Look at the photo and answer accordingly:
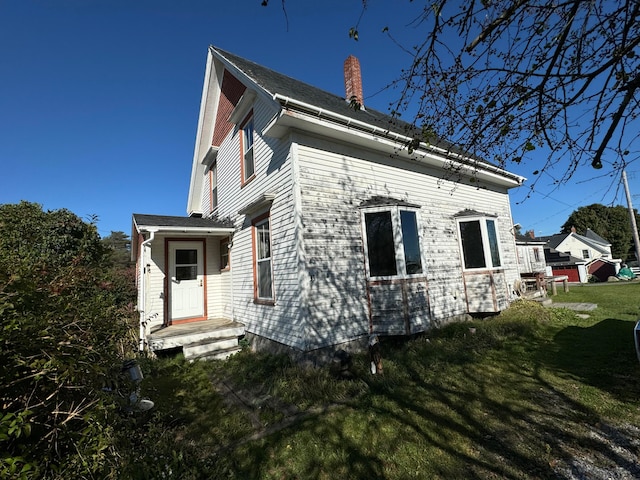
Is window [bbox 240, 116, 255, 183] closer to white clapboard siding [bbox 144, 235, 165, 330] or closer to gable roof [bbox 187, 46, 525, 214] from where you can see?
gable roof [bbox 187, 46, 525, 214]

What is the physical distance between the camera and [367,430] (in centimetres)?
381

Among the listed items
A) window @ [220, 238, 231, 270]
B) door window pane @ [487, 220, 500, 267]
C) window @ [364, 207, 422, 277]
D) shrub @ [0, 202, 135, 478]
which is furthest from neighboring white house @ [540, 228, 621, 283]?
shrub @ [0, 202, 135, 478]

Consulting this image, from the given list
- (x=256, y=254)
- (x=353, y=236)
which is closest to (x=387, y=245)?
(x=353, y=236)

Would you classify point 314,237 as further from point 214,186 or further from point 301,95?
point 214,186

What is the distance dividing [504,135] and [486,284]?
7.23 m

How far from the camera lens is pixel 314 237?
6430 mm

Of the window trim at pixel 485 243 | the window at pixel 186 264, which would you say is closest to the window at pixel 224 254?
the window at pixel 186 264

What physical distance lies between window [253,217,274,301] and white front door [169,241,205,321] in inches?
120

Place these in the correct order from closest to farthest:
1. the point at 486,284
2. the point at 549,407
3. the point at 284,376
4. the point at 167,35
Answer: the point at 549,407
the point at 284,376
the point at 167,35
the point at 486,284

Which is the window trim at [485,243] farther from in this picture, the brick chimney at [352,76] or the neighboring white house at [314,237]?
the brick chimney at [352,76]

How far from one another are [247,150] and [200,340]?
557 centimetres

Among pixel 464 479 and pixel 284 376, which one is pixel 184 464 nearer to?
pixel 284 376

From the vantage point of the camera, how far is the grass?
10.4 feet

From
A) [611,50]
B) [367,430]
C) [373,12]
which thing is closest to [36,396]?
[367,430]
